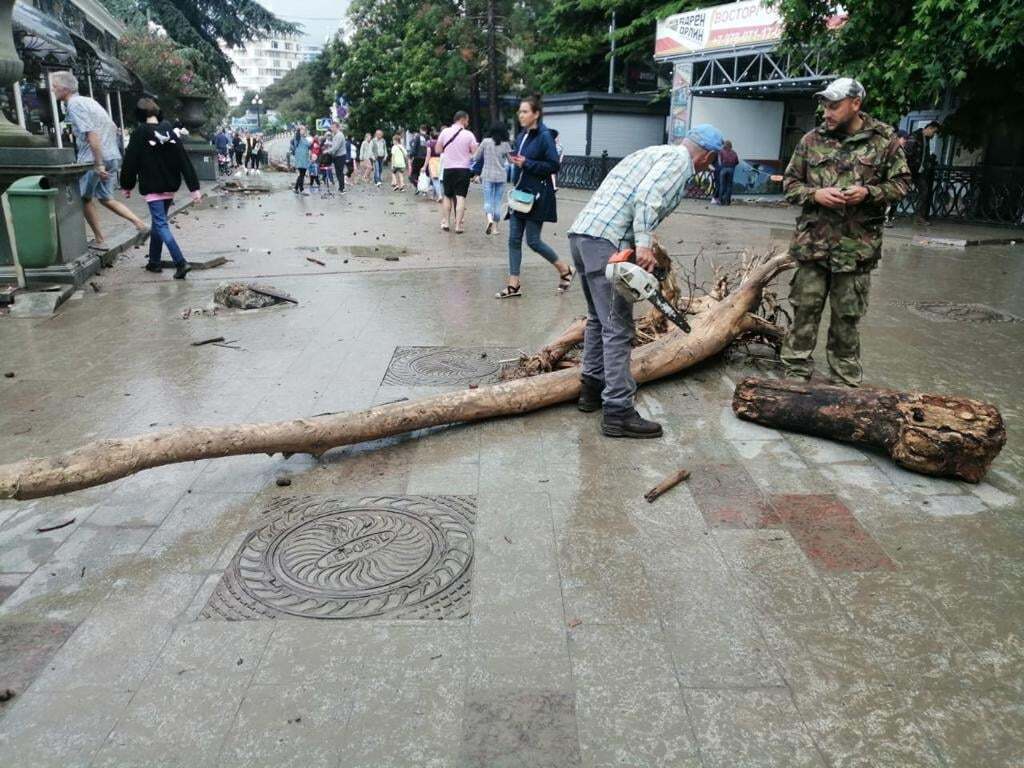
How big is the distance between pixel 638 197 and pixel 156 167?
671cm

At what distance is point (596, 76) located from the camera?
3462 centimetres

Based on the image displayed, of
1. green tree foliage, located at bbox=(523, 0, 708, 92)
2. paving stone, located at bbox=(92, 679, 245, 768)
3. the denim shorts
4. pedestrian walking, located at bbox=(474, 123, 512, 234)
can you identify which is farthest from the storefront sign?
paving stone, located at bbox=(92, 679, 245, 768)

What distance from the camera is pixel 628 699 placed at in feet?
8.46

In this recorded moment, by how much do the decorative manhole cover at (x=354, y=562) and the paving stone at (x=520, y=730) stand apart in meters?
0.52

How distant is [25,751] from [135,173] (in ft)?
26.6

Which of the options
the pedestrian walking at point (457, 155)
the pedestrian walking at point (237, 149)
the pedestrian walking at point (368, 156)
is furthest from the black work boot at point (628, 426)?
the pedestrian walking at point (237, 149)

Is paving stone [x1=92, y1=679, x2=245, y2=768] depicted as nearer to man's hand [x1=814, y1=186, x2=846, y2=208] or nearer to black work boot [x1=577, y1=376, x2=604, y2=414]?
black work boot [x1=577, y1=376, x2=604, y2=414]

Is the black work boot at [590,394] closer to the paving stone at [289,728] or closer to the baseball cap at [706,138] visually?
the baseball cap at [706,138]

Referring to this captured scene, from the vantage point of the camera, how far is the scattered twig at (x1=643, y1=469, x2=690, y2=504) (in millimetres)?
3951

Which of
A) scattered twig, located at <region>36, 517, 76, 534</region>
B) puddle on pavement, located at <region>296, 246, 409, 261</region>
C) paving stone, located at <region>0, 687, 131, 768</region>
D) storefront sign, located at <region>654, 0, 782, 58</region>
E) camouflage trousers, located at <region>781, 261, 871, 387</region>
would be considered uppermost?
storefront sign, located at <region>654, 0, 782, 58</region>

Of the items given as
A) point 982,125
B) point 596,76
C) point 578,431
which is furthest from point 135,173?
point 596,76

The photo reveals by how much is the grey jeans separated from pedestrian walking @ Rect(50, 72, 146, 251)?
7.04m

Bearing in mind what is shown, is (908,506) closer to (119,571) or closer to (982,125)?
(119,571)

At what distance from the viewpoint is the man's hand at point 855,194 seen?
16.1ft
